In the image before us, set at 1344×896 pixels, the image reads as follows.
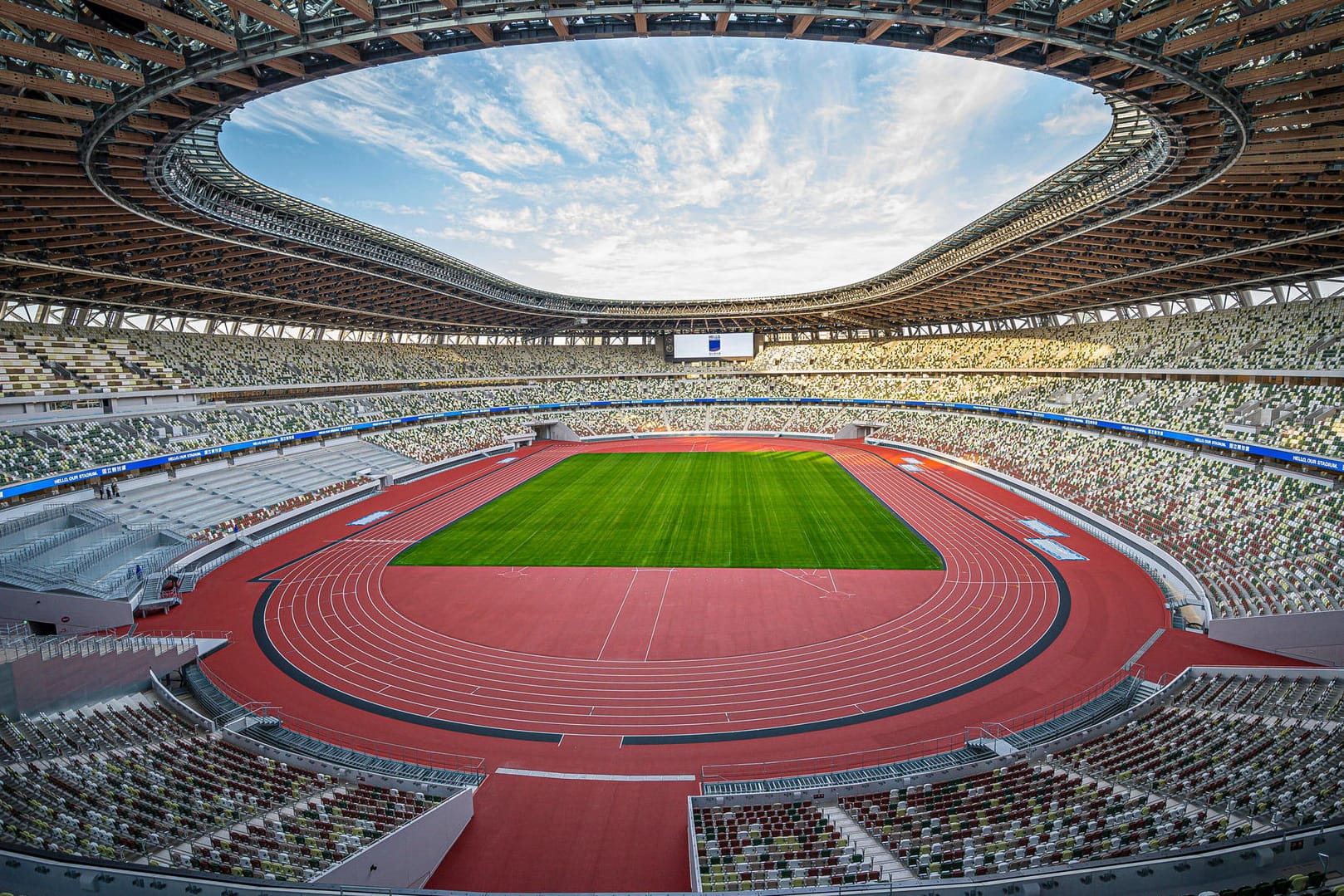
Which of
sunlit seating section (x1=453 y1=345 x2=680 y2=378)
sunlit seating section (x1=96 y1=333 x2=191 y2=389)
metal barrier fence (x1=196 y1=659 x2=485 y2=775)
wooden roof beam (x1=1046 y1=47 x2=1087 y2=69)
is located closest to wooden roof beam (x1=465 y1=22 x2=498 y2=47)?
wooden roof beam (x1=1046 y1=47 x2=1087 y2=69)

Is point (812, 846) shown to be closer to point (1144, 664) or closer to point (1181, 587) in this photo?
point (1144, 664)

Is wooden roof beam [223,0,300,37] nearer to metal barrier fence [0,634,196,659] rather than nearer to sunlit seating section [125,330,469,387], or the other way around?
metal barrier fence [0,634,196,659]

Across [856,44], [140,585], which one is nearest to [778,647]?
[856,44]

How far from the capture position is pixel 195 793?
11258 millimetres

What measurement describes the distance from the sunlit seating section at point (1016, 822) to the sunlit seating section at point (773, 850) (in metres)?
0.83

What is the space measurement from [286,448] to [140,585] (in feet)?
66.4

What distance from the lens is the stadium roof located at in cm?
1183

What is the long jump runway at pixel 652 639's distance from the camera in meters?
16.5

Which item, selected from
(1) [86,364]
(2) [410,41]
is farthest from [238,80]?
(1) [86,364]

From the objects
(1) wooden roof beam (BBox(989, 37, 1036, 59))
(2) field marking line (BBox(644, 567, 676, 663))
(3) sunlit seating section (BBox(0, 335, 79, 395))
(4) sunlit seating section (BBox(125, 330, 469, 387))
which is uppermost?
(1) wooden roof beam (BBox(989, 37, 1036, 59))

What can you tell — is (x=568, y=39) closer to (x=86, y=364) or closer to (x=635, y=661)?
(x=635, y=661)

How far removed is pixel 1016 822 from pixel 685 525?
24.2 metres

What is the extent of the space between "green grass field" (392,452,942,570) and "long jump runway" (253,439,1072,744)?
1.59m

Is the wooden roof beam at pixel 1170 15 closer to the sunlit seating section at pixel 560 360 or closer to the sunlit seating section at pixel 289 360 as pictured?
the sunlit seating section at pixel 289 360
